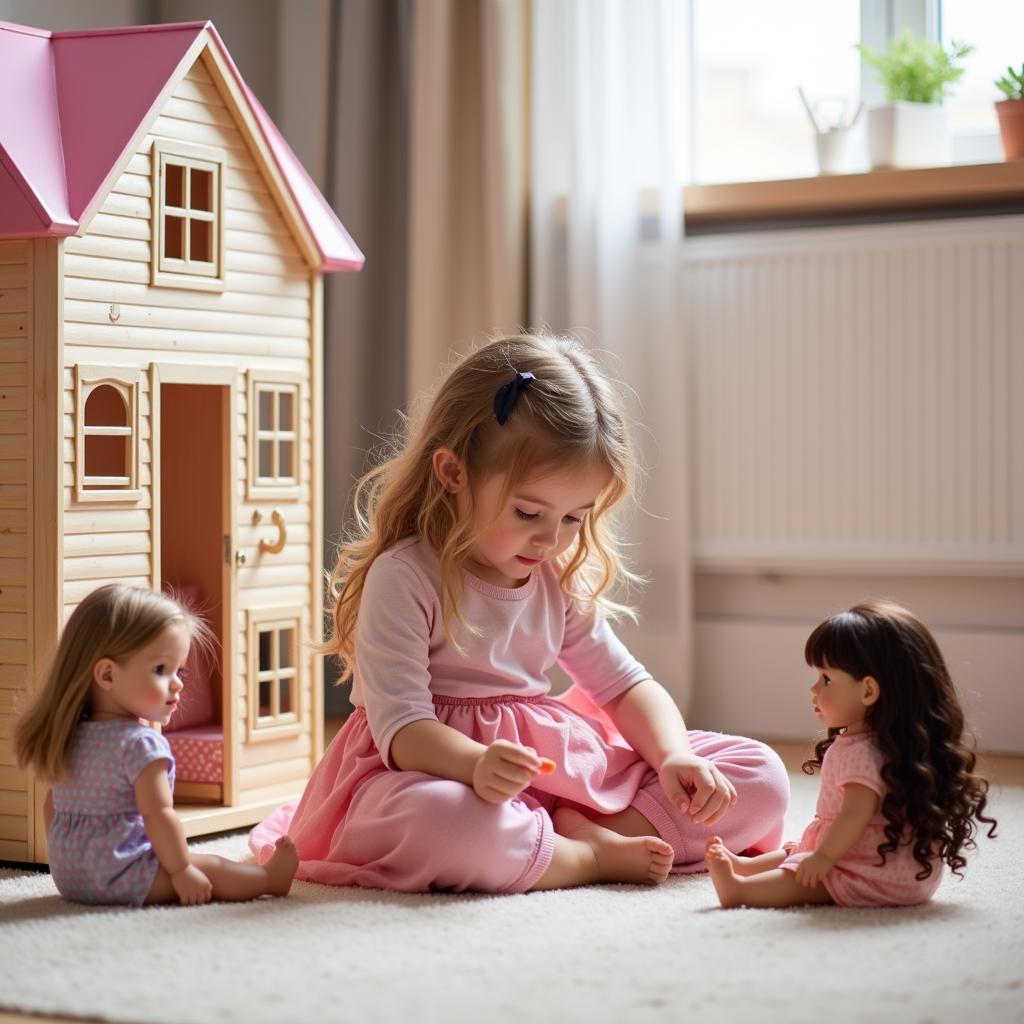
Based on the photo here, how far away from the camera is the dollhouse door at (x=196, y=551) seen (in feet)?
6.56

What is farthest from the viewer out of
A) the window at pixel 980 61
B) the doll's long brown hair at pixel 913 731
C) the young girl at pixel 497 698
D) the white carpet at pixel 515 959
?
the window at pixel 980 61

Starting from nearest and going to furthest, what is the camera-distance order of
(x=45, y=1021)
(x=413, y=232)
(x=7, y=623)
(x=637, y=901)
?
(x=45, y=1021) < (x=637, y=901) < (x=7, y=623) < (x=413, y=232)

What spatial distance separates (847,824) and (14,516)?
39.1 inches

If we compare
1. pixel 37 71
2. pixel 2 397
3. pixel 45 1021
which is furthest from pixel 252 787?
pixel 37 71

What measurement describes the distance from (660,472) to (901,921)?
55.0 inches

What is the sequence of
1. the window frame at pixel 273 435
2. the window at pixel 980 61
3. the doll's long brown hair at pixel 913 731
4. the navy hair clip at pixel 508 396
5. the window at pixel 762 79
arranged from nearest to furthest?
1. the doll's long brown hair at pixel 913 731
2. the navy hair clip at pixel 508 396
3. the window frame at pixel 273 435
4. the window at pixel 980 61
5. the window at pixel 762 79

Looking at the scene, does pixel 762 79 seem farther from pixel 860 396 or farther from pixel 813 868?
pixel 813 868

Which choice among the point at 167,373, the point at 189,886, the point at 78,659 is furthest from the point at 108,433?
the point at 189,886

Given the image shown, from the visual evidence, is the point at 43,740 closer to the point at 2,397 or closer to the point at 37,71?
the point at 2,397

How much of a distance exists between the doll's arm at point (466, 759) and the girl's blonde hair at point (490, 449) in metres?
0.14

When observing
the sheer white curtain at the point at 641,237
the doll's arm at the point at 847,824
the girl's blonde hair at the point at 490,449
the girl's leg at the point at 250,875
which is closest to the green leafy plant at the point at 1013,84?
the sheer white curtain at the point at 641,237

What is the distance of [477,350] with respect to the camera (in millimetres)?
1763

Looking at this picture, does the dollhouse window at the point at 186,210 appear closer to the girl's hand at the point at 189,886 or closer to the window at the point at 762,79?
the girl's hand at the point at 189,886

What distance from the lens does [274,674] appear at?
2.01 m
